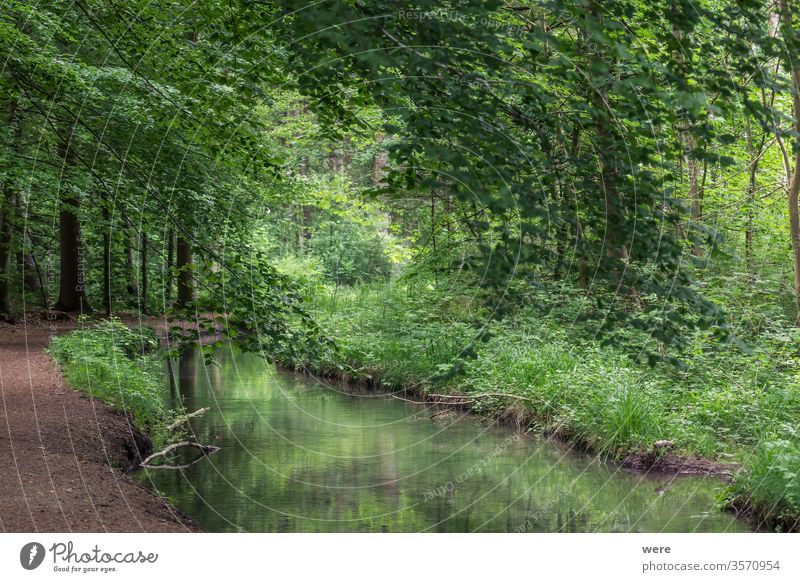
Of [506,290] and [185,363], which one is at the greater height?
[506,290]

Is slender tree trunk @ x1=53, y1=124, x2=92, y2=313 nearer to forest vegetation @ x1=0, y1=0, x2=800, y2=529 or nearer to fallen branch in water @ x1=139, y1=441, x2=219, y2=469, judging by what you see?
forest vegetation @ x1=0, y1=0, x2=800, y2=529

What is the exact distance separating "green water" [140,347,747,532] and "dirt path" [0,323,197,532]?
592mm

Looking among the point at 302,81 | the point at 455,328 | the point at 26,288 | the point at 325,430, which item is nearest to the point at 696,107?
the point at 302,81

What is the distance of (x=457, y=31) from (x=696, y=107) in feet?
4.49

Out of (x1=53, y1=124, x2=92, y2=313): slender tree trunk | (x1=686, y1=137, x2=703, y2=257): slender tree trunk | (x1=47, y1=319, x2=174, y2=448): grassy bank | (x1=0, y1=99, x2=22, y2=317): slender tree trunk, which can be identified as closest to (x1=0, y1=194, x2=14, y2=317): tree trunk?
(x1=0, y1=99, x2=22, y2=317): slender tree trunk

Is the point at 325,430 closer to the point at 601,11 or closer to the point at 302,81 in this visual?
the point at 302,81

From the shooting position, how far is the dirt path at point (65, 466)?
5.29 meters

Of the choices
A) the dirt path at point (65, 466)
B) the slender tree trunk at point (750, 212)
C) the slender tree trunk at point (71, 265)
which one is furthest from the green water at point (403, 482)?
the slender tree trunk at point (71, 265)

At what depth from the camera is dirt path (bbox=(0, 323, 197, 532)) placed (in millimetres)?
5285

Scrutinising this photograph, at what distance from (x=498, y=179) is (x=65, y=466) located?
13.5ft

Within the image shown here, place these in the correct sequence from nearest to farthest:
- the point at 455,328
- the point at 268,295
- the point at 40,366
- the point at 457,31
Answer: the point at 457,31
the point at 268,295
the point at 40,366
the point at 455,328

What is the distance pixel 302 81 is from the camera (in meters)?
6.20

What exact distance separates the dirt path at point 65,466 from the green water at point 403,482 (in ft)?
1.94

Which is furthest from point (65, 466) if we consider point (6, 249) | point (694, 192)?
point (6, 249)
